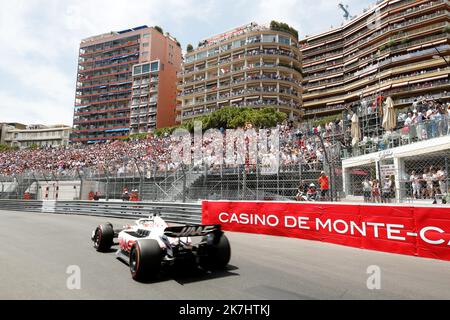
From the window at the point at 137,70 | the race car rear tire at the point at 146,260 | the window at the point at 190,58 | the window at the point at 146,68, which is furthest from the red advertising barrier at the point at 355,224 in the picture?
the window at the point at 137,70

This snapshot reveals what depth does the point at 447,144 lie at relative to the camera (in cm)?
1191

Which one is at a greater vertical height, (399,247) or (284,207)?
(284,207)

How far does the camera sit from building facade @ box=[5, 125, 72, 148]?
9741cm

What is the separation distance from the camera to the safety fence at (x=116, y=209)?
11312 millimetres

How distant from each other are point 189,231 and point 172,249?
1.20ft

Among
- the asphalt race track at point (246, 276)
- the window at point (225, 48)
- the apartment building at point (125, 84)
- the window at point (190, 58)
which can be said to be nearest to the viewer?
the asphalt race track at point (246, 276)

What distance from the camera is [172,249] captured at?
463 cm

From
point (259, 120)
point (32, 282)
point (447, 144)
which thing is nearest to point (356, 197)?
point (447, 144)

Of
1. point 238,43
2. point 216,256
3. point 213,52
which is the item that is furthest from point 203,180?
point 213,52

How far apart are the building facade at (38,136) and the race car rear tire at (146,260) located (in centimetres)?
10358

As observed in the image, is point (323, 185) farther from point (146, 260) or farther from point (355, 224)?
point (146, 260)

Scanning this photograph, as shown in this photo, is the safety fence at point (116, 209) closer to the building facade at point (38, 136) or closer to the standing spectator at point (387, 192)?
the standing spectator at point (387, 192)

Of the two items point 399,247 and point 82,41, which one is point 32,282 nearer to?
point 399,247
